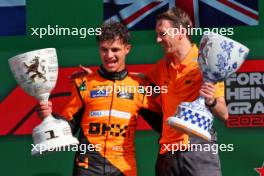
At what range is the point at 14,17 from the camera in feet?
13.3

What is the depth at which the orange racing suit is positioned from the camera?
3.18m

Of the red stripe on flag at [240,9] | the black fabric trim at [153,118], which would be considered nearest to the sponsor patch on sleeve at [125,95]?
the black fabric trim at [153,118]

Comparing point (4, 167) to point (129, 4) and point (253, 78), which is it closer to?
point (129, 4)

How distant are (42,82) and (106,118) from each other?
332 mm

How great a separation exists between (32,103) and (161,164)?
1187 mm

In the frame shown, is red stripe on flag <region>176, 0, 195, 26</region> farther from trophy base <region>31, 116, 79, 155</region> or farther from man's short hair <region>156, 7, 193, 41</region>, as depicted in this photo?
trophy base <region>31, 116, 79, 155</region>

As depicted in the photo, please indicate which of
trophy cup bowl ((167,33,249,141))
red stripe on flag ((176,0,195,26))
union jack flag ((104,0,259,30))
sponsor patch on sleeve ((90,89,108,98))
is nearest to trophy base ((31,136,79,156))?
sponsor patch on sleeve ((90,89,108,98))

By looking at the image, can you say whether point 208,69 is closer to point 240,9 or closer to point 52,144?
point 52,144

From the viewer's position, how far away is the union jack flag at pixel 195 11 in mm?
3879

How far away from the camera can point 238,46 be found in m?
2.95

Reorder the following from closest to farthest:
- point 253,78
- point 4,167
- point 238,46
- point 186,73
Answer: point 238,46 < point 186,73 < point 253,78 < point 4,167

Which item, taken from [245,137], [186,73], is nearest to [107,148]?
[186,73]

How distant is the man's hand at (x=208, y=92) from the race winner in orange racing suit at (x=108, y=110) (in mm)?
412

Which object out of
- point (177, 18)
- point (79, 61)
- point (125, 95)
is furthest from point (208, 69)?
point (79, 61)
